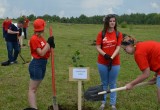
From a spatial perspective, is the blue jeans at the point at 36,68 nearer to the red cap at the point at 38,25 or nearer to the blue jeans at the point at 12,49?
the red cap at the point at 38,25

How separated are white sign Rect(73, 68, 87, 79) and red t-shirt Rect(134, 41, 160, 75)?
150 cm

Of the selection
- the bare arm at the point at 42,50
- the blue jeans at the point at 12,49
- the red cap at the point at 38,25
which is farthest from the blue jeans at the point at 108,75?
the blue jeans at the point at 12,49

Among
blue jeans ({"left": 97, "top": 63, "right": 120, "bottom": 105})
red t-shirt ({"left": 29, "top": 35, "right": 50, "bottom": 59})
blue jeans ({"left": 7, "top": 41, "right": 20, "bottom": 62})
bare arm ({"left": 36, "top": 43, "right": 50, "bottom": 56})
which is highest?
red t-shirt ({"left": 29, "top": 35, "right": 50, "bottom": 59})

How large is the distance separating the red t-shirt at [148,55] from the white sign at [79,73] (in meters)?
1.50

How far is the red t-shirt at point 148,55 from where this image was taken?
5.74 metres

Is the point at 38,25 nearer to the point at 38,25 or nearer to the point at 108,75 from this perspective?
the point at 38,25

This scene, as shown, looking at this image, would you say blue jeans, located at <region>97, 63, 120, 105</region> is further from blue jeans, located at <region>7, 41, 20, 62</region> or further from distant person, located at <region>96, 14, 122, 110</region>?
blue jeans, located at <region>7, 41, 20, 62</region>

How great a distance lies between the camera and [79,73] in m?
7.09

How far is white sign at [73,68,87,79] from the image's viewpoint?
7.05m

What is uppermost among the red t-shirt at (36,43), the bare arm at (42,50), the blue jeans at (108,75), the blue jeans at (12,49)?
the red t-shirt at (36,43)

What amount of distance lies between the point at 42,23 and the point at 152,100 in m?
3.76

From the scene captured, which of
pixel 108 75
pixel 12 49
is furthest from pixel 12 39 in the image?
pixel 108 75

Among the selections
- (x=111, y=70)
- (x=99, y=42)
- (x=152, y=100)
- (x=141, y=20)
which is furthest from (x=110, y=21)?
(x=141, y=20)

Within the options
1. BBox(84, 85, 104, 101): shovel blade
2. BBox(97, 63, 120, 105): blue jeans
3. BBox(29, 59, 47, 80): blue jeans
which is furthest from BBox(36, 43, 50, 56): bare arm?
BBox(97, 63, 120, 105): blue jeans
